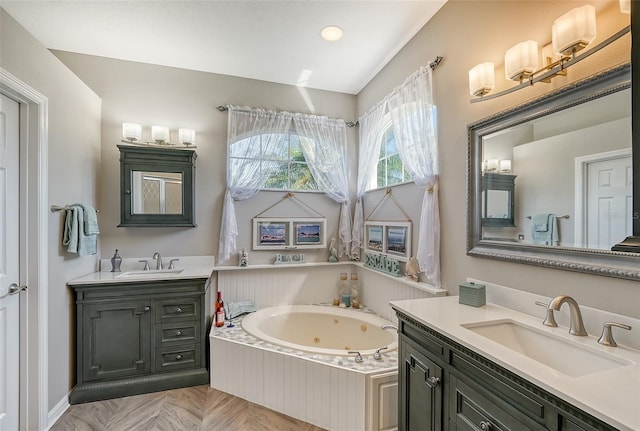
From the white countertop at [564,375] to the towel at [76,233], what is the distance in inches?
96.1

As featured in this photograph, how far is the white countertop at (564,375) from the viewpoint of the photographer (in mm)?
741

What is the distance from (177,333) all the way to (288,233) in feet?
4.70

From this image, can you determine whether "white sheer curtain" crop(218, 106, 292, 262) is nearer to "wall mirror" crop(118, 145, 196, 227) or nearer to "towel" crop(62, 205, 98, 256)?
"wall mirror" crop(118, 145, 196, 227)

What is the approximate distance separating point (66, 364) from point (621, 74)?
373 cm

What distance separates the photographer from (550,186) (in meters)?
1.45

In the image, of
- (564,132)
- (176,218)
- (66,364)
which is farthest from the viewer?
(176,218)

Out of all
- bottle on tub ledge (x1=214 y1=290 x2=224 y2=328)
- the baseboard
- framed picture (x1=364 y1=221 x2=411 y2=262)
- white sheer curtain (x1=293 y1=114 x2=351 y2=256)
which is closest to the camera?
the baseboard

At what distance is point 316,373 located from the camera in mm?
Answer: 2016

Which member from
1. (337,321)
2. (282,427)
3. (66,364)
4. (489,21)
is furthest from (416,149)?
(66,364)

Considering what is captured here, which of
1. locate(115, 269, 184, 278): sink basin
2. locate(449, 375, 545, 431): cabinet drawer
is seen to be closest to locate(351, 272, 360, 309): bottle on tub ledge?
locate(115, 269, 184, 278): sink basin

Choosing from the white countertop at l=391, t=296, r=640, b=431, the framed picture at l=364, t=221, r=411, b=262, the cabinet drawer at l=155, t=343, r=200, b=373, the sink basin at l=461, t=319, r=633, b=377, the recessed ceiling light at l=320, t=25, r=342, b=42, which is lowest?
the cabinet drawer at l=155, t=343, r=200, b=373

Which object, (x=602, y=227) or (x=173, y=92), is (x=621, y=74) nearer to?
(x=602, y=227)

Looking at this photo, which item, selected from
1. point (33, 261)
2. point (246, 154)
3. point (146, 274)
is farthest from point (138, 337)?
point (246, 154)

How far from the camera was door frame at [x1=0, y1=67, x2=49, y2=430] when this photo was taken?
186cm
